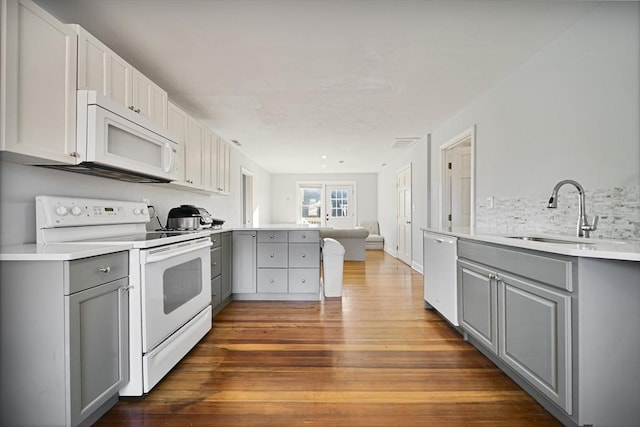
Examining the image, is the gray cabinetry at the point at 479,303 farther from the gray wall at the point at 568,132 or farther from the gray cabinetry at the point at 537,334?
the gray wall at the point at 568,132

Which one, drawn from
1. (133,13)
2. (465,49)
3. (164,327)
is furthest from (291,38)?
(164,327)

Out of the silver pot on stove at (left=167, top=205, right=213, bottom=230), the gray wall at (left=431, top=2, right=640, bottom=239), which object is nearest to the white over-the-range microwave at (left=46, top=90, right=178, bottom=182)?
the silver pot on stove at (left=167, top=205, right=213, bottom=230)

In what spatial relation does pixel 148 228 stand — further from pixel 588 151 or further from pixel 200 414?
pixel 588 151

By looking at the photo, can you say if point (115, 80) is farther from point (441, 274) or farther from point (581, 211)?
point (581, 211)

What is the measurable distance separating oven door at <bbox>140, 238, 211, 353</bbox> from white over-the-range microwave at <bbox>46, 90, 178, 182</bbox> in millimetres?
594

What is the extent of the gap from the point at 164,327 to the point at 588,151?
2918mm

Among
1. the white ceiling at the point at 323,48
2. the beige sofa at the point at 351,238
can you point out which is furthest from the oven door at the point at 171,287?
the beige sofa at the point at 351,238

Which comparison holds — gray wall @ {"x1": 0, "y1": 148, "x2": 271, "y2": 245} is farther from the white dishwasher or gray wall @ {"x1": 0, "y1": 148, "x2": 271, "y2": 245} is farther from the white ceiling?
the white dishwasher

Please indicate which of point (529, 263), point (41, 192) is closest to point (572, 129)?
point (529, 263)

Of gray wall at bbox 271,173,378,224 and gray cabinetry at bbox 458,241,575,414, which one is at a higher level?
gray wall at bbox 271,173,378,224

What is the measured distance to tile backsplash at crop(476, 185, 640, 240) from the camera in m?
1.75

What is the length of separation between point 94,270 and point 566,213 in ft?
9.60

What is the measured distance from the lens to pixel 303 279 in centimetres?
365

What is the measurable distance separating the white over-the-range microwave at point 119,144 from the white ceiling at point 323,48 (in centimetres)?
60
